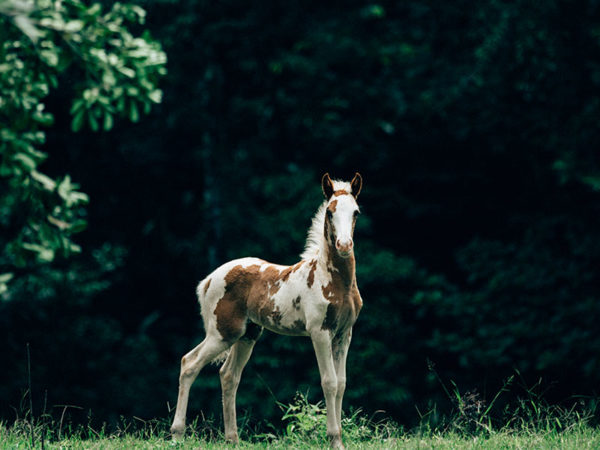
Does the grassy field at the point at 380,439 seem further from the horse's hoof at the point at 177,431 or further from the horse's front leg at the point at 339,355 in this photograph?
the horse's front leg at the point at 339,355

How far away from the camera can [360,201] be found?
14.4 meters

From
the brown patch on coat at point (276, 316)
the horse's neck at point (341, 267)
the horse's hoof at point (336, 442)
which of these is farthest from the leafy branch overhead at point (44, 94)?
the horse's hoof at point (336, 442)

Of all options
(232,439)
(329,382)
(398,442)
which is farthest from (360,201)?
(329,382)

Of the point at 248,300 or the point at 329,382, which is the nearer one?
the point at 329,382

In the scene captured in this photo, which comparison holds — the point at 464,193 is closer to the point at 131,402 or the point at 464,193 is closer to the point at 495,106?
the point at 495,106

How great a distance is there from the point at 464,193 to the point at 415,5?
337 cm

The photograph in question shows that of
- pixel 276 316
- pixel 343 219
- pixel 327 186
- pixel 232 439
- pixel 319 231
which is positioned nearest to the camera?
pixel 343 219

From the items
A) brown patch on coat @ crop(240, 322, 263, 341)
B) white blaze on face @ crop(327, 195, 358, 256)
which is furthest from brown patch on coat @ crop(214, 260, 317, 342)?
white blaze on face @ crop(327, 195, 358, 256)

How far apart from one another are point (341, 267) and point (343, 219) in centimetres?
38

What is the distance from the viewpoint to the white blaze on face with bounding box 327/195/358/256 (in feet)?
17.0

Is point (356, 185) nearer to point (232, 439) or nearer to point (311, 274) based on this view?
point (311, 274)

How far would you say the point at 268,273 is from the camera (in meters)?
5.99

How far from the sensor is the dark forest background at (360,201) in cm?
1185

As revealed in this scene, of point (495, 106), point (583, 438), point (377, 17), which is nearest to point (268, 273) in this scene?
point (583, 438)
